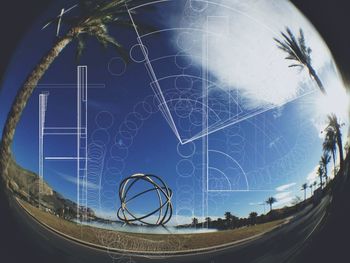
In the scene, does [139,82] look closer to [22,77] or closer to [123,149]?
[123,149]

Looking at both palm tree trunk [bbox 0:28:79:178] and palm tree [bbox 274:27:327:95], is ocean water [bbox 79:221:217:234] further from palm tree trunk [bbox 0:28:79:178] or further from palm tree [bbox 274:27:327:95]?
palm tree [bbox 274:27:327:95]

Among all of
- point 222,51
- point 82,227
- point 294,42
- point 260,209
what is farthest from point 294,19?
point 82,227

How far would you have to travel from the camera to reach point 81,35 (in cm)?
591

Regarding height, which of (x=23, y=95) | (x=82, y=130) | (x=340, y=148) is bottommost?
(x=340, y=148)

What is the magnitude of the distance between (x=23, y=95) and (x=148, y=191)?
1.32 metres

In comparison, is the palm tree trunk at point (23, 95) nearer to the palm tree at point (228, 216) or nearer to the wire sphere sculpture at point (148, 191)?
the wire sphere sculpture at point (148, 191)

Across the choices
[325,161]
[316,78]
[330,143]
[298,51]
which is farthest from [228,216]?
[298,51]

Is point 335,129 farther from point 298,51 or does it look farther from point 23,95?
point 23,95

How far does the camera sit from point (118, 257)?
230 inches

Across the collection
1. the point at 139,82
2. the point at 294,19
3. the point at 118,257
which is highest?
the point at 294,19

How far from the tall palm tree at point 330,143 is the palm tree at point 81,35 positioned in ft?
5.47

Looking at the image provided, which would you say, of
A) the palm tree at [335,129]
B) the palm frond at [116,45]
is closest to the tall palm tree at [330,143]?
the palm tree at [335,129]

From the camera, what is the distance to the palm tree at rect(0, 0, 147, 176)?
5.83 meters

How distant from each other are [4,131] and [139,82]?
124cm
